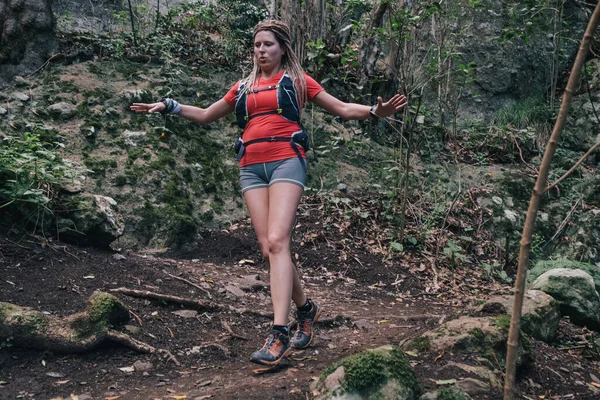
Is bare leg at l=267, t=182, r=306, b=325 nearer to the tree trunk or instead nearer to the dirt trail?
the dirt trail

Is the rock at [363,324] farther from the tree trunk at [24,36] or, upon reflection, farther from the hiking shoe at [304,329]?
the tree trunk at [24,36]

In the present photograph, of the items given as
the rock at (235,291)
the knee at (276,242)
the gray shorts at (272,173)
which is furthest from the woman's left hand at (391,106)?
the rock at (235,291)

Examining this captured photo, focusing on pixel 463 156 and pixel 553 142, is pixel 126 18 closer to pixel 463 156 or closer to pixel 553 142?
pixel 463 156

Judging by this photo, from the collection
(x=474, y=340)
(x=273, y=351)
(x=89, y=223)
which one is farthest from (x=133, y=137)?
(x=474, y=340)

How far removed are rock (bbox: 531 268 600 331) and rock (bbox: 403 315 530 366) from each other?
4.87ft

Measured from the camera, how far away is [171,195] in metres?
6.03

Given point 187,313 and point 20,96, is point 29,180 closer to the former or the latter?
point 187,313

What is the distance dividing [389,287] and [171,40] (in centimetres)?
518

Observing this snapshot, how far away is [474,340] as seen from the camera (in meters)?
3.14

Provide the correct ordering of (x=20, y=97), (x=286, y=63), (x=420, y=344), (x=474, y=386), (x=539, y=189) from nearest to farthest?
(x=539, y=189)
(x=474, y=386)
(x=420, y=344)
(x=286, y=63)
(x=20, y=97)

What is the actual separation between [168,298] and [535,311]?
269 centimetres

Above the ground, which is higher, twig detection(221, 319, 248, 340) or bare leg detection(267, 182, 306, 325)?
bare leg detection(267, 182, 306, 325)

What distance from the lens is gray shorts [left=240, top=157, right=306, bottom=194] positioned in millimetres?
3229

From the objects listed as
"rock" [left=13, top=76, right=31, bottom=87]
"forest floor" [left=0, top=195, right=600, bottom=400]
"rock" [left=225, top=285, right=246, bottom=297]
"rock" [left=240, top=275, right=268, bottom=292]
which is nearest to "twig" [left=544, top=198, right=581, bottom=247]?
"forest floor" [left=0, top=195, right=600, bottom=400]
